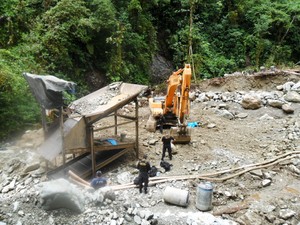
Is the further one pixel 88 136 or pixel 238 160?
pixel 238 160

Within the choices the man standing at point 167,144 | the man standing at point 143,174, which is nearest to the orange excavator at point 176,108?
the man standing at point 167,144

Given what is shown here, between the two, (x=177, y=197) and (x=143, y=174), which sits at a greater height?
(x=143, y=174)

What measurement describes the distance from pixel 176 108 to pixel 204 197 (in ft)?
16.3

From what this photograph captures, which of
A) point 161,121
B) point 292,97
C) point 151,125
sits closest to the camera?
point 151,125

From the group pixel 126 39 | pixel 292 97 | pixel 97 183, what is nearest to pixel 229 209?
pixel 97 183

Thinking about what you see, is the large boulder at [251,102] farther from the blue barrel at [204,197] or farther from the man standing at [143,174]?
the man standing at [143,174]

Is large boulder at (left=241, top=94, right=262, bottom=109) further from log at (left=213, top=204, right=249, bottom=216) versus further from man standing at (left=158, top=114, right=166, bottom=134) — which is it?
log at (left=213, top=204, right=249, bottom=216)

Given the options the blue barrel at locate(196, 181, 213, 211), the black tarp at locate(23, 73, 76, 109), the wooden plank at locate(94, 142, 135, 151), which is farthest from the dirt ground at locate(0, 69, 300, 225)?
the black tarp at locate(23, 73, 76, 109)

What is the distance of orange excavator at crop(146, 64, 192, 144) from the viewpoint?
10.8m

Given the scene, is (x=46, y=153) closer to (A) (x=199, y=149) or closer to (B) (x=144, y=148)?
(B) (x=144, y=148)

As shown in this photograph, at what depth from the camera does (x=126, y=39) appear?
16641mm

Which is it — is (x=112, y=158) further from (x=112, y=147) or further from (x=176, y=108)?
(x=176, y=108)

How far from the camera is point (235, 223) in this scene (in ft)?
23.7

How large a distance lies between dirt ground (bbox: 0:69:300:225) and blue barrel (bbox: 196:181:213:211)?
157mm
